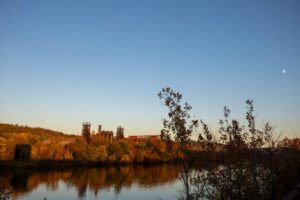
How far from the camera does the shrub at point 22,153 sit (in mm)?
52281

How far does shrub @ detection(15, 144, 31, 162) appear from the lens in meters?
52.3

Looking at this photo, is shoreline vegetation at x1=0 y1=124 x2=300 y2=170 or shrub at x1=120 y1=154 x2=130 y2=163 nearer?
shoreline vegetation at x1=0 y1=124 x2=300 y2=170

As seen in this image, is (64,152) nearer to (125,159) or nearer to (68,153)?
(68,153)

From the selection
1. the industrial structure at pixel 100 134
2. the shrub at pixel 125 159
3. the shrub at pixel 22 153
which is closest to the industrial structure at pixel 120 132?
the industrial structure at pixel 100 134

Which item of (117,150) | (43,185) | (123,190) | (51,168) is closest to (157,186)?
(123,190)

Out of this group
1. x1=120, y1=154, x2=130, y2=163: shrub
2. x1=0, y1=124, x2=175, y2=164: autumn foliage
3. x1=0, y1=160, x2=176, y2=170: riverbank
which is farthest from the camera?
x1=120, y1=154, x2=130, y2=163: shrub

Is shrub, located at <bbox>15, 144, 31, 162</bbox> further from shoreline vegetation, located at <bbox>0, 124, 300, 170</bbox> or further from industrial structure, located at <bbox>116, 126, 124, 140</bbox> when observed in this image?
industrial structure, located at <bbox>116, 126, 124, 140</bbox>

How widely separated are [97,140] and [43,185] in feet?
143

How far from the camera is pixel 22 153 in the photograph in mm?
52688

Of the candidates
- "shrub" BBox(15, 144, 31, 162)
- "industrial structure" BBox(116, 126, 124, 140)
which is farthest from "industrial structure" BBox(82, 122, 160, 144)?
"shrub" BBox(15, 144, 31, 162)

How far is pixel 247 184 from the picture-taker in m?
8.09

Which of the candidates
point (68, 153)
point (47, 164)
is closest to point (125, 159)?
point (68, 153)

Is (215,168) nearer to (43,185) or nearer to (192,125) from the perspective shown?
(192,125)

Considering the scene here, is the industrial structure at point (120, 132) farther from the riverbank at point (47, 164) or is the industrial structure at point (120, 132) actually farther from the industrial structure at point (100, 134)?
the riverbank at point (47, 164)
